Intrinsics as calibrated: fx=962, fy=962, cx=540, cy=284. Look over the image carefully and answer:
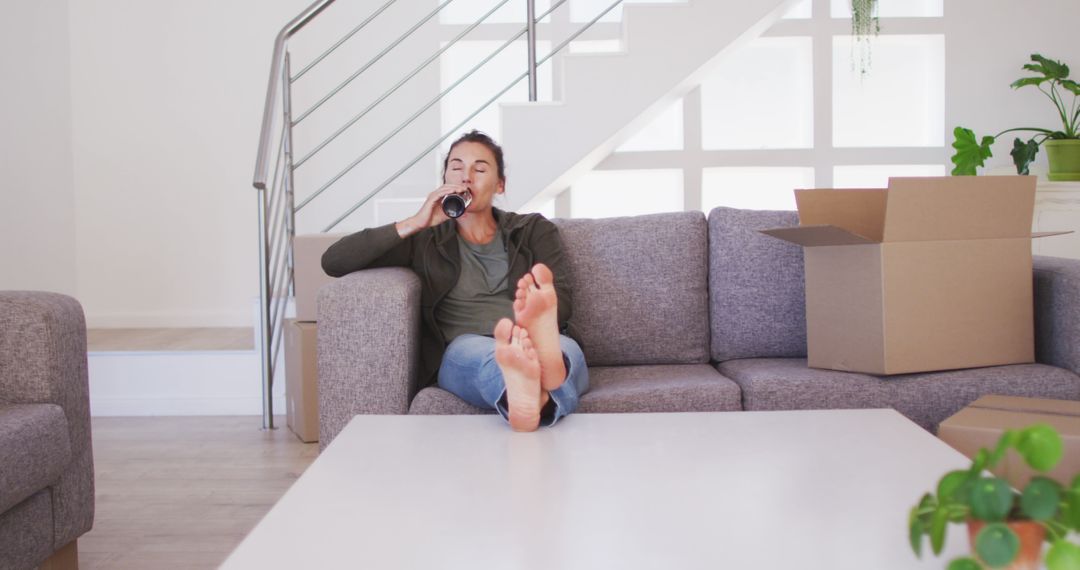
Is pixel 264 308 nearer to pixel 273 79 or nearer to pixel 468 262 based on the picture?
pixel 273 79

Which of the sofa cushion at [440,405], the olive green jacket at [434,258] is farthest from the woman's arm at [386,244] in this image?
the sofa cushion at [440,405]

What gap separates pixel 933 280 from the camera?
6.10ft

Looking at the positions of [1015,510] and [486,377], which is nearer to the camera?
[1015,510]

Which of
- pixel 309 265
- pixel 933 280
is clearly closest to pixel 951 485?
pixel 933 280

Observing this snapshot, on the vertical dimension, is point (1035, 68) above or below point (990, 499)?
above

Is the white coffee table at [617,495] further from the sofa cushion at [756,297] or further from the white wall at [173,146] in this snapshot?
the white wall at [173,146]

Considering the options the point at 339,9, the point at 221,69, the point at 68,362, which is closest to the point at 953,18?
the point at 339,9

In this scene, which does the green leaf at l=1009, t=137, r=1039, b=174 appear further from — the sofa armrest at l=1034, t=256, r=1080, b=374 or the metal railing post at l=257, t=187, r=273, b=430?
the metal railing post at l=257, t=187, r=273, b=430

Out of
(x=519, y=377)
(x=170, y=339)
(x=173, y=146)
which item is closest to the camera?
(x=519, y=377)

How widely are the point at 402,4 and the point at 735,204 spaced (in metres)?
1.86

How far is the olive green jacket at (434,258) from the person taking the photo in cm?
200

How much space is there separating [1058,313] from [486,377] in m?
1.20

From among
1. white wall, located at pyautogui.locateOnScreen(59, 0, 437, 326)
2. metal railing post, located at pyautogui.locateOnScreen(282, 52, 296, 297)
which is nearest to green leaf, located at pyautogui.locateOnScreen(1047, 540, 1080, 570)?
metal railing post, located at pyautogui.locateOnScreen(282, 52, 296, 297)

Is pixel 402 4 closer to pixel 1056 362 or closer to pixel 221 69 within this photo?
pixel 221 69
